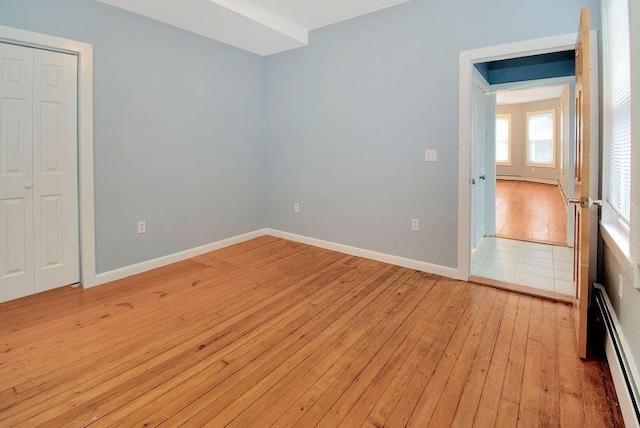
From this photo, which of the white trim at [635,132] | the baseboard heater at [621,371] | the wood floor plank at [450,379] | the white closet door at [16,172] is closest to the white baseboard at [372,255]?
the wood floor plank at [450,379]

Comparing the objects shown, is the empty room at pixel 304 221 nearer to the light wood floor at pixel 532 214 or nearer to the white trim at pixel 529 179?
the light wood floor at pixel 532 214

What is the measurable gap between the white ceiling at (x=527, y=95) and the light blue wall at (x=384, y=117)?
6496mm

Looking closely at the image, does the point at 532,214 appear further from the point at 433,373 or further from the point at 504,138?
the point at 504,138

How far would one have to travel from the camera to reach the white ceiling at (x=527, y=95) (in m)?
8.92

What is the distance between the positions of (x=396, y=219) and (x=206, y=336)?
2.24 meters

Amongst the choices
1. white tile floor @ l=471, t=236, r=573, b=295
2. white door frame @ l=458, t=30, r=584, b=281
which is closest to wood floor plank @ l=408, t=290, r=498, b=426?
white door frame @ l=458, t=30, r=584, b=281

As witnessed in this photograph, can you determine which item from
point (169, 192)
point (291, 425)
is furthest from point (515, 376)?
point (169, 192)

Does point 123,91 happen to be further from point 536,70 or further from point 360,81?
point 536,70

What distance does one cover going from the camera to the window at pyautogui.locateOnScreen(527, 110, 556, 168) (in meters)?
10.6

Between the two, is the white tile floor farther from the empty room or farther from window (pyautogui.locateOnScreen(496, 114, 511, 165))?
window (pyautogui.locateOnScreen(496, 114, 511, 165))

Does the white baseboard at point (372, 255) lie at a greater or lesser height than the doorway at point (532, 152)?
lesser

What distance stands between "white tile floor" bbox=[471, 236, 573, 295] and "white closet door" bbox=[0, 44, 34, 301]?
4017 millimetres

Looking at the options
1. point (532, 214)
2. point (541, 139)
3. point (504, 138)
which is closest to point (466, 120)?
point (532, 214)

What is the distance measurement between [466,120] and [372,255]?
1701mm
